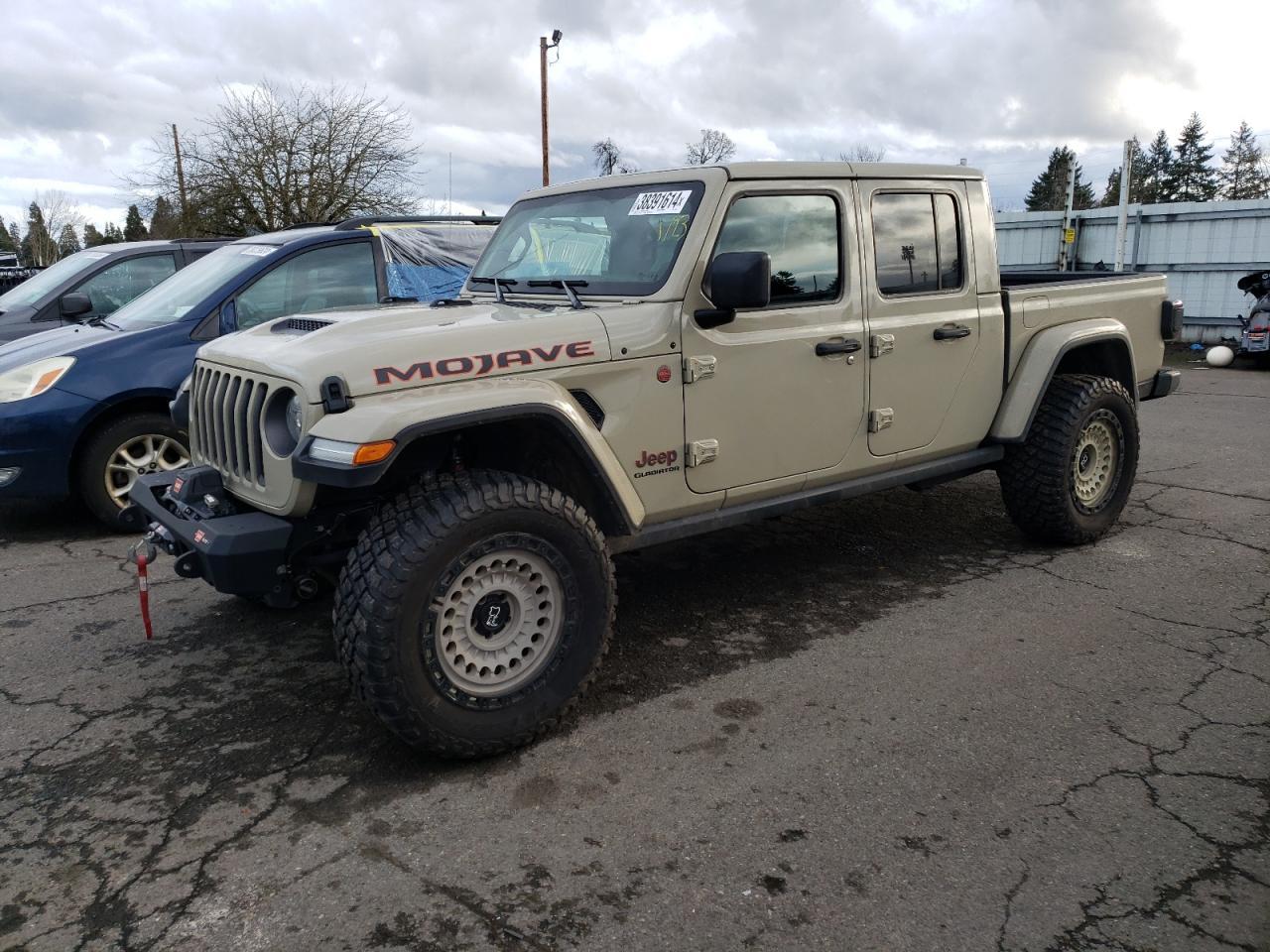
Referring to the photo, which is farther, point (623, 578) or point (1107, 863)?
point (623, 578)

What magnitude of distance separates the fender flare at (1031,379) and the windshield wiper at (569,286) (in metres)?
2.41

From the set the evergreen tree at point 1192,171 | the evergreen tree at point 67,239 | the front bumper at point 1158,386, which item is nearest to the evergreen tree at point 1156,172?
the evergreen tree at point 1192,171

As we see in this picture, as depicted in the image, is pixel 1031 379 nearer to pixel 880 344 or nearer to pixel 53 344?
pixel 880 344

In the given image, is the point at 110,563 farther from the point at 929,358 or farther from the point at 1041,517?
the point at 1041,517

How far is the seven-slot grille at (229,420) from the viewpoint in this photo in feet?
11.3

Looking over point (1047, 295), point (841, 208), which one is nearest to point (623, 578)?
point (841, 208)

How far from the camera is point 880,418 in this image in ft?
15.0

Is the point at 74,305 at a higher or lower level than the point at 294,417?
higher

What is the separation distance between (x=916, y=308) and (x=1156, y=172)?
232 ft

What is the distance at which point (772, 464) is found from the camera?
166 inches

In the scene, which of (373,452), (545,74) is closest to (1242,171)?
(545,74)

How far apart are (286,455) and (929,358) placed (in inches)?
117

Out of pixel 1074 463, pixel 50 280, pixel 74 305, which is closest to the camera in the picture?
pixel 1074 463

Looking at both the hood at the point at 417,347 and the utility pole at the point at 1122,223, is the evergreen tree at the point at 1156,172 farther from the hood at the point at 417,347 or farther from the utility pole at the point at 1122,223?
the hood at the point at 417,347
